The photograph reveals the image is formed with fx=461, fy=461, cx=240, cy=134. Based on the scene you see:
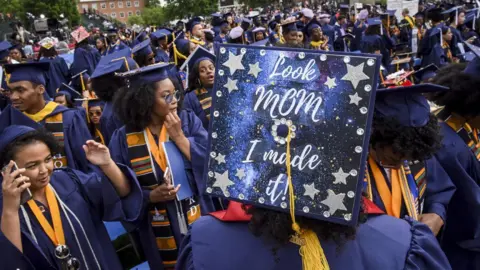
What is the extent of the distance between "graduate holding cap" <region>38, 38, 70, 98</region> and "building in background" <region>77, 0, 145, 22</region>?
8903 cm

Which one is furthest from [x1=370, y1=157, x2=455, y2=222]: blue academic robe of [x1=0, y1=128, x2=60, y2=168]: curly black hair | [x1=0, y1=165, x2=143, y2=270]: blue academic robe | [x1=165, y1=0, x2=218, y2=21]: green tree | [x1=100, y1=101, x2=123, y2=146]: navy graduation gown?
[x1=165, y1=0, x2=218, y2=21]: green tree

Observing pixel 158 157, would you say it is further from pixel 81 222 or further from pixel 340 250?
pixel 340 250

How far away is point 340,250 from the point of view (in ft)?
4.83

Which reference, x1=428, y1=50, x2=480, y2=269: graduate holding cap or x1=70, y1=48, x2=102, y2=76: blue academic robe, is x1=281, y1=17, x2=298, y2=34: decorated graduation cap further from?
x1=428, y1=50, x2=480, y2=269: graduate holding cap

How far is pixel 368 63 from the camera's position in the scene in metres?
1.37

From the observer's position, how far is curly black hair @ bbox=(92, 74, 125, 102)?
14.8ft

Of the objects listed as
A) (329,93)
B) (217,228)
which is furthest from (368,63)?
(217,228)

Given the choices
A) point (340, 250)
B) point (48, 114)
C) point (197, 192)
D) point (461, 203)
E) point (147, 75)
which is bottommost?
point (461, 203)

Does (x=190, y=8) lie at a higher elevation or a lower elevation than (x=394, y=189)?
higher

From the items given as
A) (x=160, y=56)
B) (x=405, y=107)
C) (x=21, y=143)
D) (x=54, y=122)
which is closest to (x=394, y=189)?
(x=405, y=107)

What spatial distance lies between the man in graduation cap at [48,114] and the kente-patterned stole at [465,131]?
300 centimetres

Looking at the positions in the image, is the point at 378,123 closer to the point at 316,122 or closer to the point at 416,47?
the point at 316,122

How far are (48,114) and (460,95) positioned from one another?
130 inches

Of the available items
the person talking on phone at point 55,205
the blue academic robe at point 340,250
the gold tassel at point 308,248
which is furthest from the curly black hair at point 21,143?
the gold tassel at point 308,248
